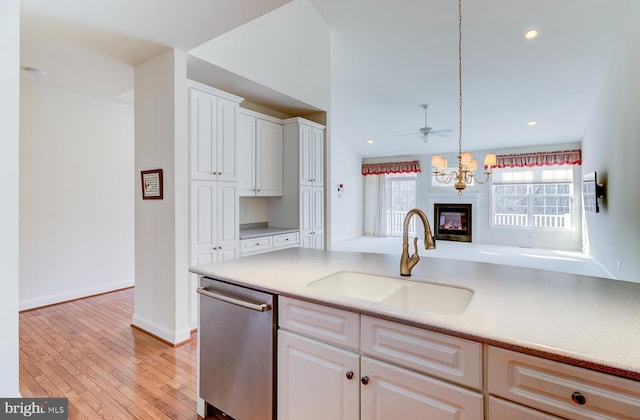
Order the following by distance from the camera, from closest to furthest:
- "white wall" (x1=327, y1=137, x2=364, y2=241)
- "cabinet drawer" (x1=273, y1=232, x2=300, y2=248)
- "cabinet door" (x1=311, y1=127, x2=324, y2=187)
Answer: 1. "cabinet drawer" (x1=273, y1=232, x2=300, y2=248)
2. "cabinet door" (x1=311, y1=127, x2=324, y2=187)
3. "white wall" (x1=327, y1=137, x2=364, y2=241)

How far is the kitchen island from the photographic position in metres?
0.84

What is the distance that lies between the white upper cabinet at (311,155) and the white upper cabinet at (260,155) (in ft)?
0.97

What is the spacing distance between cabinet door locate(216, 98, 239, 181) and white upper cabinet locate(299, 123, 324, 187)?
1095mm

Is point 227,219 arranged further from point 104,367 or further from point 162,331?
point 104,367

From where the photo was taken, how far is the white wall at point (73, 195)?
351 centimetres

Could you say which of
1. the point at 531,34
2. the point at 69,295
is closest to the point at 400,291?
the point at 531,34

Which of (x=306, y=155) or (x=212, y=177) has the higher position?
(x=306, y=155)

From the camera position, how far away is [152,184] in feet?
9.50

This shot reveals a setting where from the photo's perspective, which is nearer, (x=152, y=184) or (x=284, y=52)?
(x=152, y=184)

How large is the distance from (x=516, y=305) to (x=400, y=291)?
54 cm

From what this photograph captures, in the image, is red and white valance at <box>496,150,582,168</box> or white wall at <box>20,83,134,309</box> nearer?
white wall at <box>20,83,134,309</box>

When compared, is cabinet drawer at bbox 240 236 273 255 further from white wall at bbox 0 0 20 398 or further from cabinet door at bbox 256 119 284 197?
white wall at bbox 0 0 20 398

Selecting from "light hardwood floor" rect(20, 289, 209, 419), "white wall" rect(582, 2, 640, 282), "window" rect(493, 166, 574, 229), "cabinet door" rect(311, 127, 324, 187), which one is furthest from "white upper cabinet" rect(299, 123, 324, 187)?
"window" rect(493, 166, 574, 229)

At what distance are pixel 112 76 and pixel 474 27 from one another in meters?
4.14
